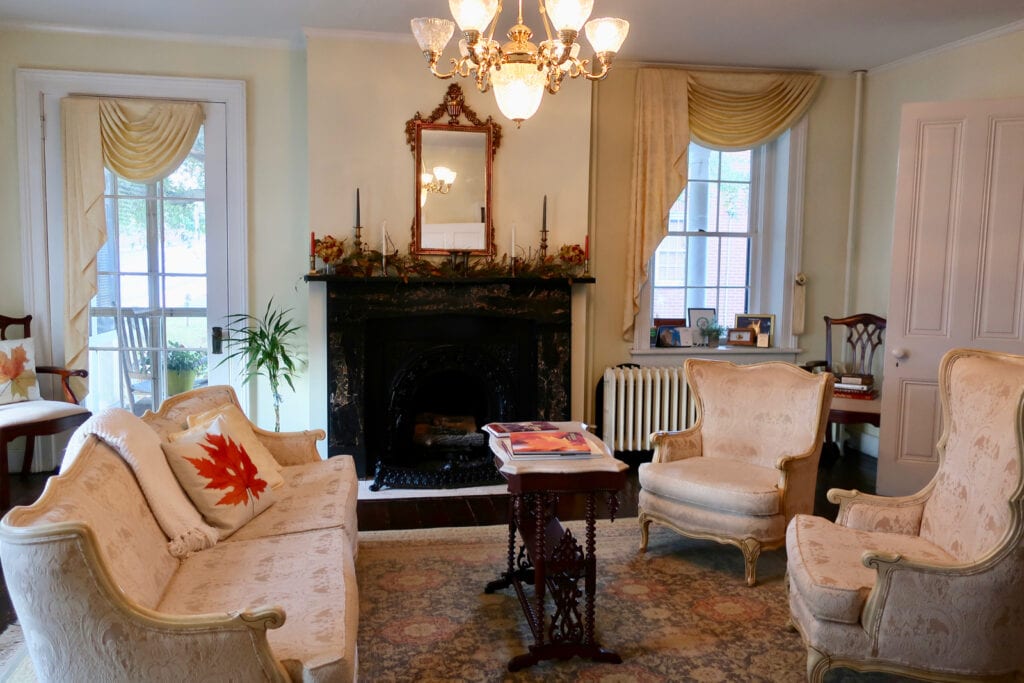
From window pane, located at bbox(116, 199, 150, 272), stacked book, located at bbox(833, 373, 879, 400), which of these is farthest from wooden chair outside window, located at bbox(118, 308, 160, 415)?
stacked book, located at bbox(833, 373, 879, 400)

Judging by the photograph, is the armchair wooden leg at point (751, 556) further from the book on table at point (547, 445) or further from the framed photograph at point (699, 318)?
the framed photograph at point (699, 318)

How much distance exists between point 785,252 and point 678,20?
193cm

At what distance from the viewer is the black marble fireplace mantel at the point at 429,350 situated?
4570 mm

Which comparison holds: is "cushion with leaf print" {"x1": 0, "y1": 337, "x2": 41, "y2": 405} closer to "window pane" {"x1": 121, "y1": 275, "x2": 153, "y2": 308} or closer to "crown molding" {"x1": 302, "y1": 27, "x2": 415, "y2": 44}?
"window pane" {"x1": 121, "y1": 275, "x2": 153, "y2": 308}

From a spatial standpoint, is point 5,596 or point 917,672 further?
point 5,596

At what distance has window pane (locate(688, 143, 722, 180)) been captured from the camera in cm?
536

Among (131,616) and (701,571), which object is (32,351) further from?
(701,571)

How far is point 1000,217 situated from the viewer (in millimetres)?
3961

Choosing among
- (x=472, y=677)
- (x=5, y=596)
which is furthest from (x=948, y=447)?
(x=5, y=596)

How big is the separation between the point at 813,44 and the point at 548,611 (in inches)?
148

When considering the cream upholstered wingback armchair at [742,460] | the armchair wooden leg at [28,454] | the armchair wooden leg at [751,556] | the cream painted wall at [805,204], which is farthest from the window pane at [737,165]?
the armchair wooden leg at [28,454]

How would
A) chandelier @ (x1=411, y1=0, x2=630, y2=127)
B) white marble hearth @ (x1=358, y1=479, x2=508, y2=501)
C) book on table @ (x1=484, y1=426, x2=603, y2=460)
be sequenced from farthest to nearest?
white marble hearth @ (x1=358, y1=479, x2=508, y2=501) → book on table @ (x1=484, y1=426, x2=603, y2=460) → chandelier @ (x1=411, y1=0, x2=630, y2=127)

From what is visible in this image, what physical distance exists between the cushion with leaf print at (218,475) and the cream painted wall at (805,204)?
2809 mm

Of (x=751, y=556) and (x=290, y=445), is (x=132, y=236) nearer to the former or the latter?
(x=290, y=445)
